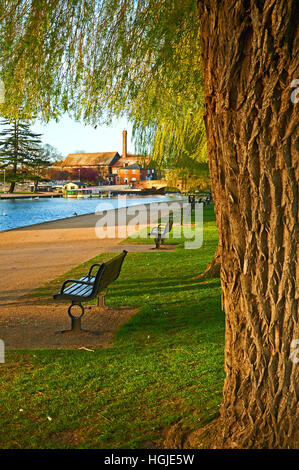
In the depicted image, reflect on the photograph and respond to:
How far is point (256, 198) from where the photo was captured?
107 inches

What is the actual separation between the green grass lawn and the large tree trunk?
84 cm

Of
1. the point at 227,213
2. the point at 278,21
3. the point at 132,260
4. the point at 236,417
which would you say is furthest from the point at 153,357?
the point at 132,260

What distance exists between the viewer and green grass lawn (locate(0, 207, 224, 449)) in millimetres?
3605

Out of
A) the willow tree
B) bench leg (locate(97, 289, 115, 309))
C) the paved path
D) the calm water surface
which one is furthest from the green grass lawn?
the calm water surface

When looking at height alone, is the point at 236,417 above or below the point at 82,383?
above

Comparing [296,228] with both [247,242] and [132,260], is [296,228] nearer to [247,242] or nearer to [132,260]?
[247,242]

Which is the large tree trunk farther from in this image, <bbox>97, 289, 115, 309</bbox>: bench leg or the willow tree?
<bbox>97, 289, 115, 309</bbox>: bench leg

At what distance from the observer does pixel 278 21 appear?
254cm

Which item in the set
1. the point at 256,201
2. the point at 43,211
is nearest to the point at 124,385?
the point at 256,201

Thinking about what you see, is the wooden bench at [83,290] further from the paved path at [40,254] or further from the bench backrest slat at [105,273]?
the paved path at [40,254]

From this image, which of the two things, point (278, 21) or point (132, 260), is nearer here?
point (278, 21)

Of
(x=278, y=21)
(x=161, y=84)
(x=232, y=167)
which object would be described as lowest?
(x=232, y=167)
